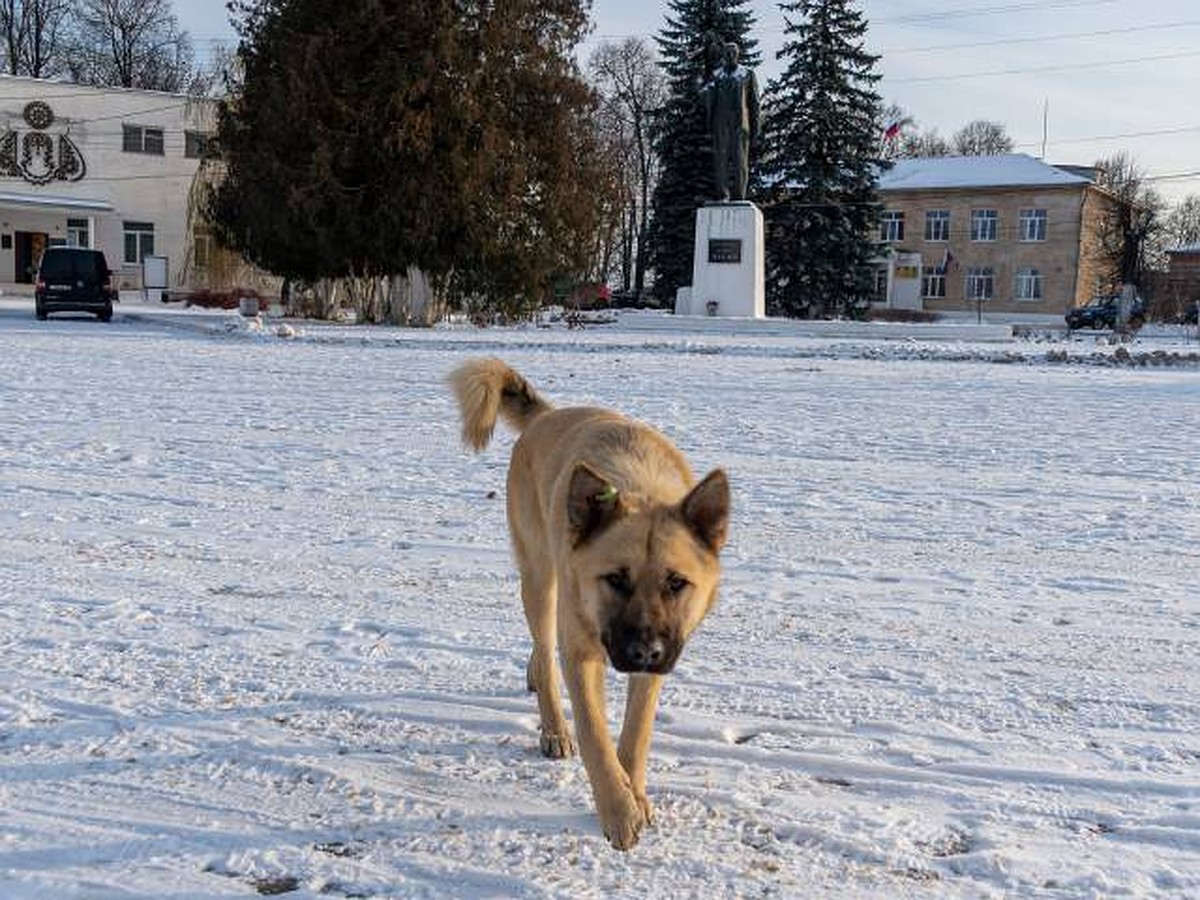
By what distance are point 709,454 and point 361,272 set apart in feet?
81.8

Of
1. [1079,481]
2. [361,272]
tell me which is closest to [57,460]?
[1079,481]

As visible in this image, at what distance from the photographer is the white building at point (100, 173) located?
178 ft

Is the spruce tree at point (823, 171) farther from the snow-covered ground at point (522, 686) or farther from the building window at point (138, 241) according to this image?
the snow-covered ground at point (522, 686)

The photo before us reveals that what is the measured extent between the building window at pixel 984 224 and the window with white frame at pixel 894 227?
15.5 feet

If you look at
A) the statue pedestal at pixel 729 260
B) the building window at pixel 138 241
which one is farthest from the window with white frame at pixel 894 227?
the building window at pixel 138 241

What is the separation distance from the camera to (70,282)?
99.8 feet

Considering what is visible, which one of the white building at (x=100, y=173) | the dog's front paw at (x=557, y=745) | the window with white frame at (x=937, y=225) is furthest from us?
the window with white frame at (x=937, y=225)

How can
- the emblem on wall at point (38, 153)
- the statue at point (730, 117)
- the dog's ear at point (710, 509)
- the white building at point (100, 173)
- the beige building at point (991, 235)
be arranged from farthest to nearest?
the beige building at point (991, 235)
the emblem on wall at point (38, 153)
the white building at point (100, 173)
the statue at point (730, 117)
the dog's ear at point (710, 509)

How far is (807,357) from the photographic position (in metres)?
23.5

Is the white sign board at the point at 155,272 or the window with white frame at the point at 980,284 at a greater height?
the window with white frame at the point at 980,284

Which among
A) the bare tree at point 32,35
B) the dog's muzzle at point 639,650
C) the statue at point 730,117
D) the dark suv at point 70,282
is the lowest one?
the dog's muzzle at point 639,650

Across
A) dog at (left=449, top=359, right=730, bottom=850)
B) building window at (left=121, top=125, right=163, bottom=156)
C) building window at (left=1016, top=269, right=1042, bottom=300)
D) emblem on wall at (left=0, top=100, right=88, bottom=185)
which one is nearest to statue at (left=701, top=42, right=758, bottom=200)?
dog at (left=449, top=359, right=730, bottom=850)

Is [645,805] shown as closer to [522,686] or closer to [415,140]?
[522,686]

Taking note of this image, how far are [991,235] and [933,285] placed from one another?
4.99 metres
